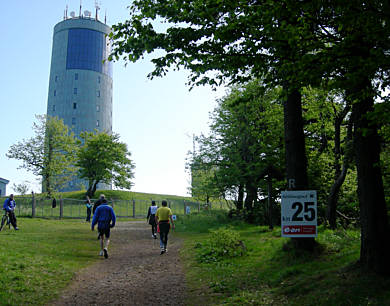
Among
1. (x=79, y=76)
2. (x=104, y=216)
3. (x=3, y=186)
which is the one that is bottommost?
(x=104, y=216)

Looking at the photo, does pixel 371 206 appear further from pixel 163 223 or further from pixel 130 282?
pixel 163 223

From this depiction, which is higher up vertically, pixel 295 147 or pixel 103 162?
pixel 103 162

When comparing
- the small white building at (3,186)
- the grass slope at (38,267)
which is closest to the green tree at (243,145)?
the grass slope at (38,267)

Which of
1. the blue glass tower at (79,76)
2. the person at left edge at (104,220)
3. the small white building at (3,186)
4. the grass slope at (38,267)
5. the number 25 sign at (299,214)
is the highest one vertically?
the blue glass tower at (79,76)

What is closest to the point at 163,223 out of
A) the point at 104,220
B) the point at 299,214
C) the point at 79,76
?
the point at 104,220

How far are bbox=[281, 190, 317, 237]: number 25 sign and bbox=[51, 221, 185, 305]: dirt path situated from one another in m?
2.68

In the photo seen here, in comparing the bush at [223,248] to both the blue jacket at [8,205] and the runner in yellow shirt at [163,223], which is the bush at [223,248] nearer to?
the runner in yellow shirt at [163,223]

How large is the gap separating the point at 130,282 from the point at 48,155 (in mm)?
47725

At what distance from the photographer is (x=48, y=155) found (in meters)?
52.6

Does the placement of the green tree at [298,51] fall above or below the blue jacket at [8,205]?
above

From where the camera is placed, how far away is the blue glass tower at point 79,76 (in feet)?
368

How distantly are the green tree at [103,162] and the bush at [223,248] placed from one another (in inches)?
1690

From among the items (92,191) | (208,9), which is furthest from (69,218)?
(208,9)

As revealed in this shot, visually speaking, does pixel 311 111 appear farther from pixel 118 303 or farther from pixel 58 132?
pixel 58 132
